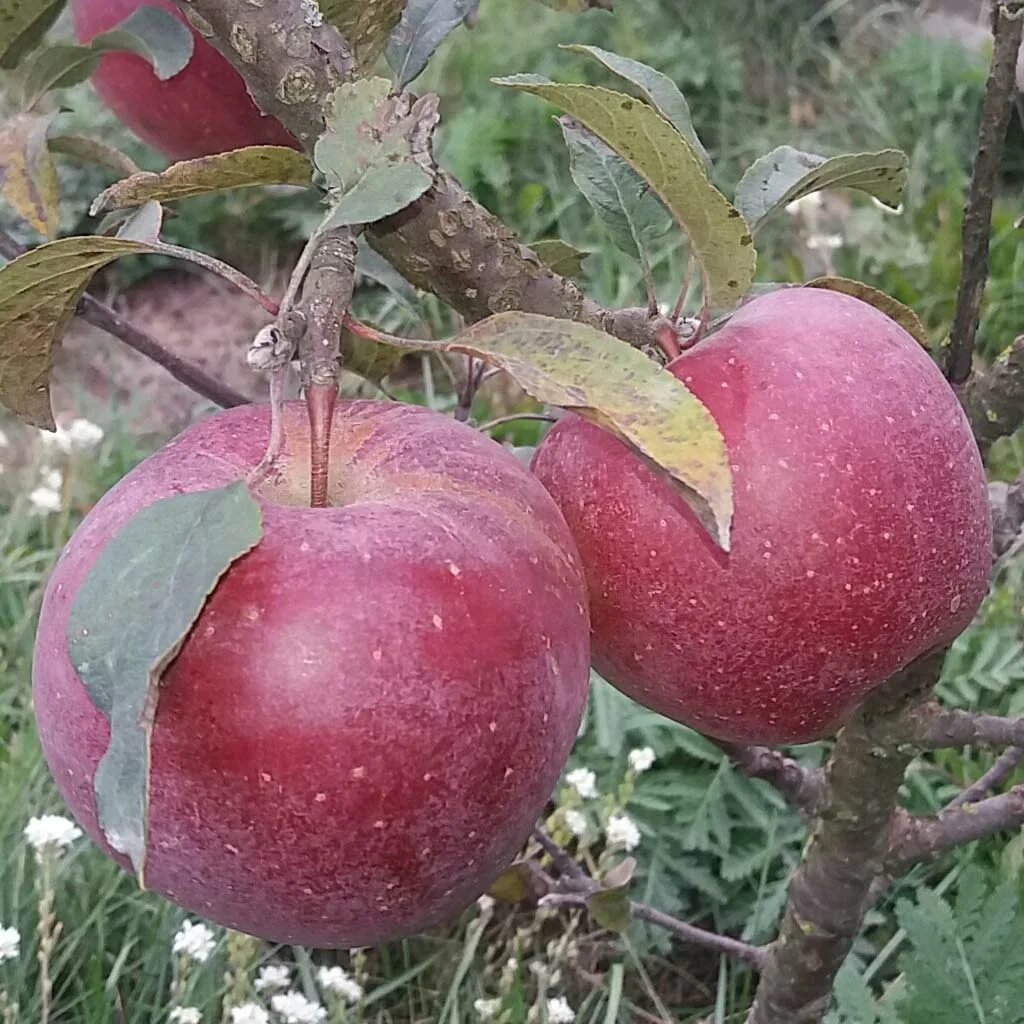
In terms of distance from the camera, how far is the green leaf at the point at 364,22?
1.77ft

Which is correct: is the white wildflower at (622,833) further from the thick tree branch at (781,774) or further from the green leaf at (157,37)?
the green leaf at (157,37)

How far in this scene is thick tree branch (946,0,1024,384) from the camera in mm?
601

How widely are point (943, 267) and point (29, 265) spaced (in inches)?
75.8

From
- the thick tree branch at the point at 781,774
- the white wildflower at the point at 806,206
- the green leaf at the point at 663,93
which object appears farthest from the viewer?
the white wildflower at the point at 806,206

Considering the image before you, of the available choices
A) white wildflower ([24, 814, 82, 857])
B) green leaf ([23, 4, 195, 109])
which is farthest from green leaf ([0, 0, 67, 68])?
white wildflower ([24, 814, 82, 857])

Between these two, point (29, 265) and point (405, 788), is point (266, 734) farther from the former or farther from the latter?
point (29, 265)

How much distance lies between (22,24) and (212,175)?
37 cm

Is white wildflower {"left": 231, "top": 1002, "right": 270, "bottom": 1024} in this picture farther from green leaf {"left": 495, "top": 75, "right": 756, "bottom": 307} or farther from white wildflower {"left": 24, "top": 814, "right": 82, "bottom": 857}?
green leaf {"left": 495, "top": 75, "right": 756, "bottom": 307}

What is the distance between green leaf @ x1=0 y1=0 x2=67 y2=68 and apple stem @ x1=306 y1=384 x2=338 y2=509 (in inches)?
17.3

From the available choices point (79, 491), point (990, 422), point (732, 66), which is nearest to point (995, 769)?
point (990, 422)

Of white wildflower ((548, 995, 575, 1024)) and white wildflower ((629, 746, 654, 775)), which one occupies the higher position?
white wildflower ((629, 746, 654, 775))

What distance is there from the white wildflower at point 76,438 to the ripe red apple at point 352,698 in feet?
4.17

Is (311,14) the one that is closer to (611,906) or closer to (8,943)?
(611,906)

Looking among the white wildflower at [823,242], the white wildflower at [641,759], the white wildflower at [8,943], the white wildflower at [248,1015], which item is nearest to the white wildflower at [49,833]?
the white wildflower at [8,943]
